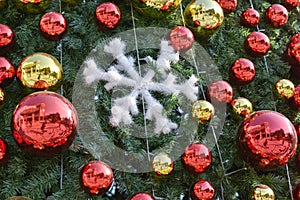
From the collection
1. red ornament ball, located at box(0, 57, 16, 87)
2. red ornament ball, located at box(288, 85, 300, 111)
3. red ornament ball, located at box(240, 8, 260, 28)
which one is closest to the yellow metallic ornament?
red ornament ball, located at box(288, 85, 300, 111)

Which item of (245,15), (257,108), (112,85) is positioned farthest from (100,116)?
(245,15)

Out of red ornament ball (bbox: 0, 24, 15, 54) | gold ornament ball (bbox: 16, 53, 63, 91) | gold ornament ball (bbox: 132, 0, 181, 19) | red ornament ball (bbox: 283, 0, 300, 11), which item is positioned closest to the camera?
gold ornament ball (bbox: 16, 53, 63, 91)

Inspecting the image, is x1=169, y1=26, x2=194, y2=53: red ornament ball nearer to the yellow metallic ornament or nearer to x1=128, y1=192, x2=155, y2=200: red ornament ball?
the yellow metallic ornament

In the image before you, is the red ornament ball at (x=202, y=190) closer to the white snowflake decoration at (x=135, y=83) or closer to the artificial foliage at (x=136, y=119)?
the artificial foliage at (x=136, y=119)

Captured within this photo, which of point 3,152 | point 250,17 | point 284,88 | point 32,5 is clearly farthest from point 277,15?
point 3,152

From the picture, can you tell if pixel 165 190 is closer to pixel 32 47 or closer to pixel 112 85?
pixel 112 85

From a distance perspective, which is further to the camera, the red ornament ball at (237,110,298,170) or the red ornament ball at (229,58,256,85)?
the red ornament ball at (229,58,256,85)

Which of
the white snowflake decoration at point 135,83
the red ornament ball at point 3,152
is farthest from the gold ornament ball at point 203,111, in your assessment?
the red ornament ball at point 3,152

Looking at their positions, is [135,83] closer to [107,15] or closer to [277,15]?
[107,15]
